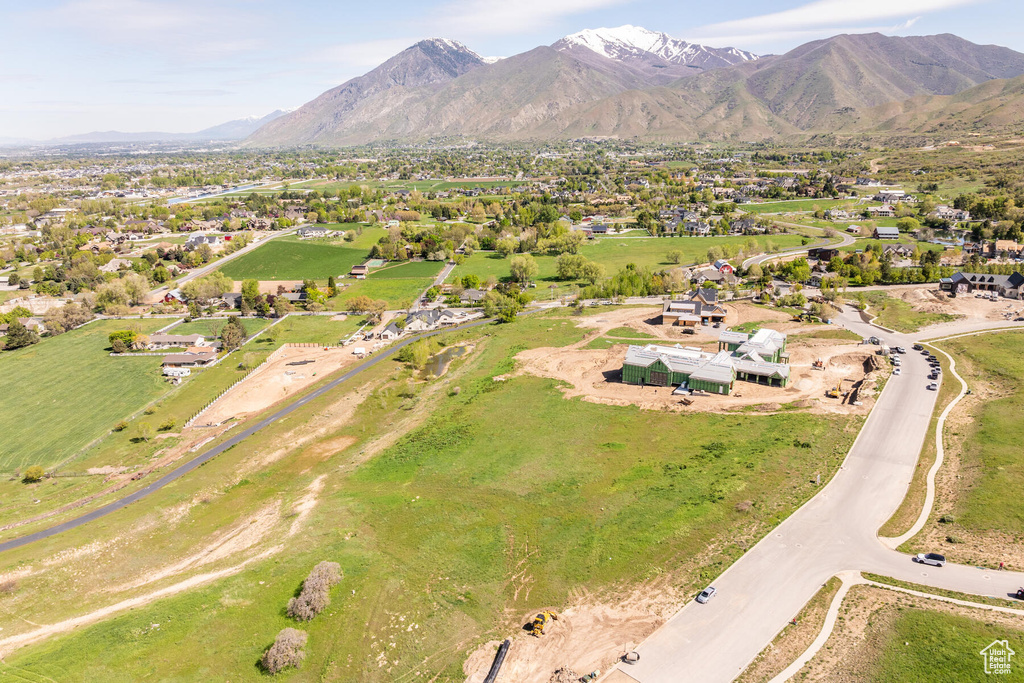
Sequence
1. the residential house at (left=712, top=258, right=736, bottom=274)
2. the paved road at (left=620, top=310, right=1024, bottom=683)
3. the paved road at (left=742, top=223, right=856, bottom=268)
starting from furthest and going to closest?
the paved road at (left=742, top=223, right=856, bottom=268) < the residential house at (left=712, top=258, right=736, bottom=274) < the paved road at (left=620, top=310, right=1024, bottom=683)

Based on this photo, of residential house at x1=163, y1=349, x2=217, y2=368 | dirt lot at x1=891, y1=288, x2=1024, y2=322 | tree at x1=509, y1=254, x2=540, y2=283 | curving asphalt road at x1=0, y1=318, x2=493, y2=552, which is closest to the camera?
curving asphalt road at x1=0, y1=318, x2=493, y2=552

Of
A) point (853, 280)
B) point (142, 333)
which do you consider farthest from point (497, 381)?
point (853, 280)

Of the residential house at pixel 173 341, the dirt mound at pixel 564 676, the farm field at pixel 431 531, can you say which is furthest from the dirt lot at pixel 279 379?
the dirt mound at pixel 564 676

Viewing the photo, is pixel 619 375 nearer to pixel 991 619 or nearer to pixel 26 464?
pixel 991 619

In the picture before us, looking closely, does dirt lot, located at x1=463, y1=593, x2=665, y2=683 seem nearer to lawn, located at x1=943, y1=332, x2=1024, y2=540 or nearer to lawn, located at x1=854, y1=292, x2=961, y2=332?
lawn, located at x1=943, y1=332, x2=1024, y2=540

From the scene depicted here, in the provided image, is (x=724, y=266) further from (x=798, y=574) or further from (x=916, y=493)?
(x=798, y=574)

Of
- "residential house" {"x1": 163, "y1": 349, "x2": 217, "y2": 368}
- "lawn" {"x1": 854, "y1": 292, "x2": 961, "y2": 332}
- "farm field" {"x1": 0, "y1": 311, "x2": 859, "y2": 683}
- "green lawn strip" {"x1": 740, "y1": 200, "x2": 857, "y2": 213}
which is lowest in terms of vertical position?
"farm field" {"x1": 0, "y1": 311, "x2": 859, "y2": 683}

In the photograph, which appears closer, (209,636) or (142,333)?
(209,636)

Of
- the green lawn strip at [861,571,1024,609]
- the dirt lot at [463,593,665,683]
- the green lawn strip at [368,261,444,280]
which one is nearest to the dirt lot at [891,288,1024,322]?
the green lawn strip at [861,571,1024,609]
